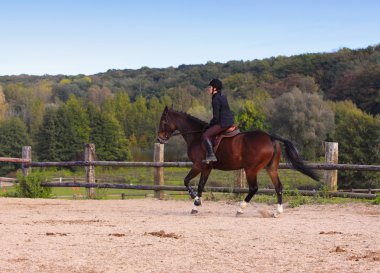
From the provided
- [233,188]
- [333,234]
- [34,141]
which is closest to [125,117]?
[34,141]

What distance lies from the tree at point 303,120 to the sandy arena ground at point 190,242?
1891 inches

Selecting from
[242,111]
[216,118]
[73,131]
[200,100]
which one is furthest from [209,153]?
[200,100]

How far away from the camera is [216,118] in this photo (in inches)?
426

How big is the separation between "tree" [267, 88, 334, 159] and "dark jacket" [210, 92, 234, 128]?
155ft

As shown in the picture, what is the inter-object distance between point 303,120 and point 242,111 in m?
13.9

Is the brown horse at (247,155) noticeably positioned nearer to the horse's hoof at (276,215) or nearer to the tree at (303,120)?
the horse's hoof at (276,215)

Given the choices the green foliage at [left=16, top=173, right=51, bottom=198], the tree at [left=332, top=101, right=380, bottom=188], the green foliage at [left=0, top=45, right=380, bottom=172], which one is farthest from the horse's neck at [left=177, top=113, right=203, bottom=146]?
the green foliage at [left=0, top=45, right=380, bottom=172]

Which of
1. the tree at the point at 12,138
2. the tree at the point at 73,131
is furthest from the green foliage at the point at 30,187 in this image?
the tree at the point at 12,138

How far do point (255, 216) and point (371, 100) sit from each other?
68.9 metres

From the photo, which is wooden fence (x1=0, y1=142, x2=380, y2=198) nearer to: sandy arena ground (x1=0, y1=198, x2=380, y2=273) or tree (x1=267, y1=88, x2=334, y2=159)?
sandy arena ground (x1=0, y1=198, x2=380, y2=273)

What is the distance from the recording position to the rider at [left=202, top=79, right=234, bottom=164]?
10.7 m

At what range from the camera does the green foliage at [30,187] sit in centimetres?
1595

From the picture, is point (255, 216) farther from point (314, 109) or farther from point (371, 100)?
point (371, 100)

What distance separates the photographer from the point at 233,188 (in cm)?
1416
